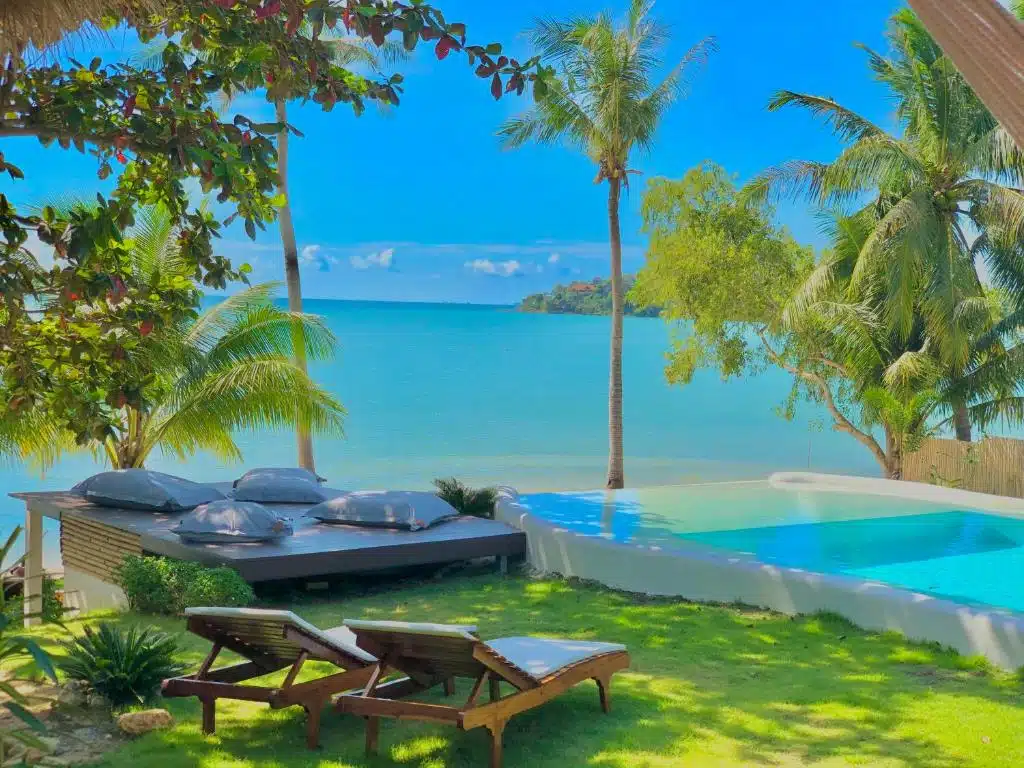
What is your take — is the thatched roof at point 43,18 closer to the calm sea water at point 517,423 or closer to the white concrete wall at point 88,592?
the white concrete wall at point 88,592

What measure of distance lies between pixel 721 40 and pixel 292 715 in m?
78.2

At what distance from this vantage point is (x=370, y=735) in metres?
4.69

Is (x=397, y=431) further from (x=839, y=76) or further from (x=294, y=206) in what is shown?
(x=839, y=76)

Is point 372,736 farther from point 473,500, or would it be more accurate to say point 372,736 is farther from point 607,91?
point 607,91

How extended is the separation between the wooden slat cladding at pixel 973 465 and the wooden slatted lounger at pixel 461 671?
11.5 meters

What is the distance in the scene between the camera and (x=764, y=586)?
780cm

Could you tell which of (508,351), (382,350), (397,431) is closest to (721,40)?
(508,351)

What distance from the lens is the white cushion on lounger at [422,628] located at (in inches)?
169

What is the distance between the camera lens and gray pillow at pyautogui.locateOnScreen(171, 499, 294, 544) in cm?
834

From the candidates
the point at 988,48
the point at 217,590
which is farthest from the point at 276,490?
the point at 988,48

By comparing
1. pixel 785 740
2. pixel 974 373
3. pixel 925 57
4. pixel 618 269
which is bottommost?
pixel 785 740

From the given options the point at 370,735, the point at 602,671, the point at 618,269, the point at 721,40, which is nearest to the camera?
the point at 370,735

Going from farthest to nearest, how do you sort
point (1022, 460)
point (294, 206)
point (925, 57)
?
point (294, 206) → point (925, 57) → point (1022, 460)

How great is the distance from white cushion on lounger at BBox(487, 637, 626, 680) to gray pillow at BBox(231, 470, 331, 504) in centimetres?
543
